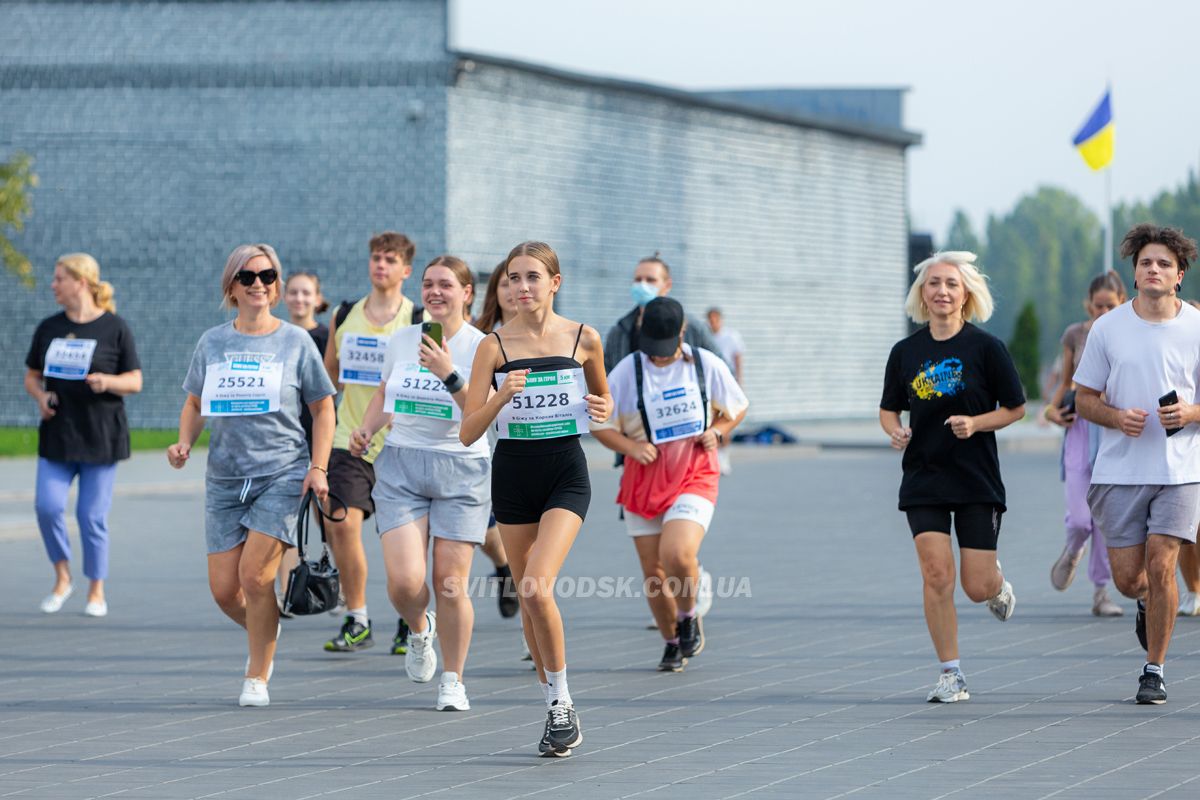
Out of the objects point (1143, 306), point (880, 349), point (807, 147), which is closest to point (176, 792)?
point (1143, 306)

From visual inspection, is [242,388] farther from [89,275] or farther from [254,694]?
[89,275]

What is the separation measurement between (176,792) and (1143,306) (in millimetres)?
4533

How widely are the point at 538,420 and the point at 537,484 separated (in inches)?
10.0

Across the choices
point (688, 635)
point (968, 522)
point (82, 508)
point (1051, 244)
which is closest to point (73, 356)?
point (82, 508)

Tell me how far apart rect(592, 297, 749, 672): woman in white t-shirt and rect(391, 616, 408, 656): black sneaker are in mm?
1413

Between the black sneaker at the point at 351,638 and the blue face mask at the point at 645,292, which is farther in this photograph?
the blue face mask at the point at 645,292

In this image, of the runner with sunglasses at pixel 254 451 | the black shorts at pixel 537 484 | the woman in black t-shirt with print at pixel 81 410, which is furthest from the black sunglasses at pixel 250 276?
the woman in black t-shirt with print at pixel 81 410

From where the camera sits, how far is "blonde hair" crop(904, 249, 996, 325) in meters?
8.00

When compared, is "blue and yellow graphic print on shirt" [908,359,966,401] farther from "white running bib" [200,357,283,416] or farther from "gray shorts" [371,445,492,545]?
"white running bib" [200,357,283,416]

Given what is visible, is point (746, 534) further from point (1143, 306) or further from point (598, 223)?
point (598, 223)

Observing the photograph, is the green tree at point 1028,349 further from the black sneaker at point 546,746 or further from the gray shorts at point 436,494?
the black sneaker at point 546,746

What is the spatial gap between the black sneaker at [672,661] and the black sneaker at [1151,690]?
221 centimetres

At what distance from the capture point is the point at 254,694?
7.86 metres

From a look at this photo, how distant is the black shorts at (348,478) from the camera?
31.7ft
